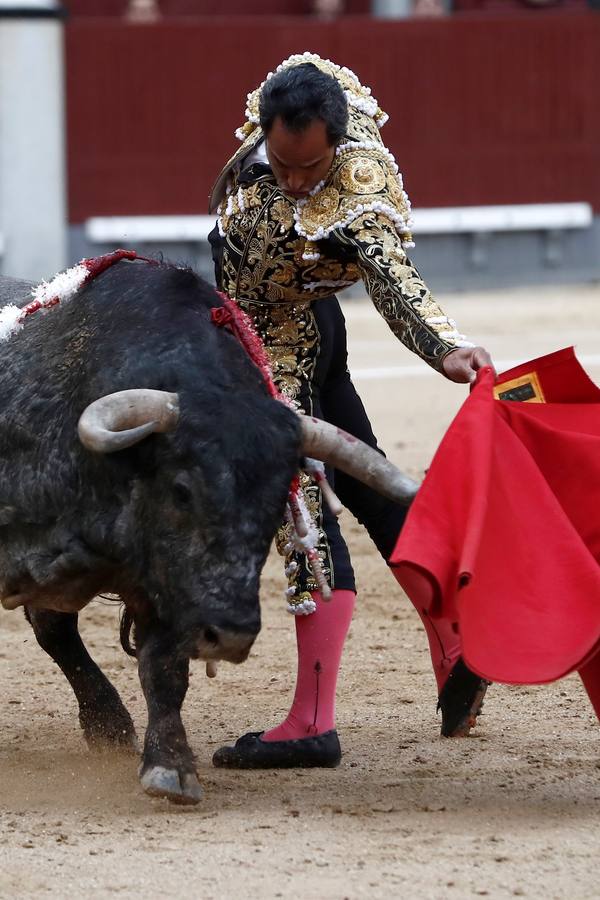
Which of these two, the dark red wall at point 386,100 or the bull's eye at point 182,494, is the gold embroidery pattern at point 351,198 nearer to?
the bull's eye at point 182,494

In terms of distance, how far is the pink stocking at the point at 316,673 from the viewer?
319 centimetres

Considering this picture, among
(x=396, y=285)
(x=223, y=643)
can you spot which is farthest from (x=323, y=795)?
(x=396, y=285)

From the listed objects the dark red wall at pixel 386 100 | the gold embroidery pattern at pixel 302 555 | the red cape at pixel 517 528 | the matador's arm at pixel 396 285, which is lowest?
the dark red wall at pixel 386 100

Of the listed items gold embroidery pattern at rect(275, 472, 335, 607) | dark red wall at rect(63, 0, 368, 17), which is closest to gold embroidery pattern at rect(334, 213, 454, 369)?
gold embroidery pattern at rect(275, 472, 335, 607)

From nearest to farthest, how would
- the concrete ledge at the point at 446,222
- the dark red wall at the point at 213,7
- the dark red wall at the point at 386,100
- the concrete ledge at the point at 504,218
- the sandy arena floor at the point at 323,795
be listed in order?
the sandy arena floor at the point at 323,795 < the dark red wall at the point at 386,100 < the concrete ledge at the point at 446,222 < the concrete ledge at the point at 504,218 < the dark red wall at the point at 213,7

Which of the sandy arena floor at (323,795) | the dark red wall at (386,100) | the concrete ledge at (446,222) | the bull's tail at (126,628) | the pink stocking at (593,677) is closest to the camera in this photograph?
the sandy arena floor at (323,795)

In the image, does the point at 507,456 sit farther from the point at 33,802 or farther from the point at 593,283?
the point at 593,283

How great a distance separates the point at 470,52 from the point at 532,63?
43 centimetres

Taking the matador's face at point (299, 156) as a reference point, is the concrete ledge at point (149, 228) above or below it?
below

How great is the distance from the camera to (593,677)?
2.90 metres

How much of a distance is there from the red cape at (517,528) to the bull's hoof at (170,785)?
0.51 metres

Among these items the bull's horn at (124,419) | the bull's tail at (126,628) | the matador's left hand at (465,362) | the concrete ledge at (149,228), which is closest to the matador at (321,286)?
the matador's left hand at (465,362)

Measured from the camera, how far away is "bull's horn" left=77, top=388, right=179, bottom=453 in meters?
2.67

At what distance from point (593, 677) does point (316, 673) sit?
0.54m
